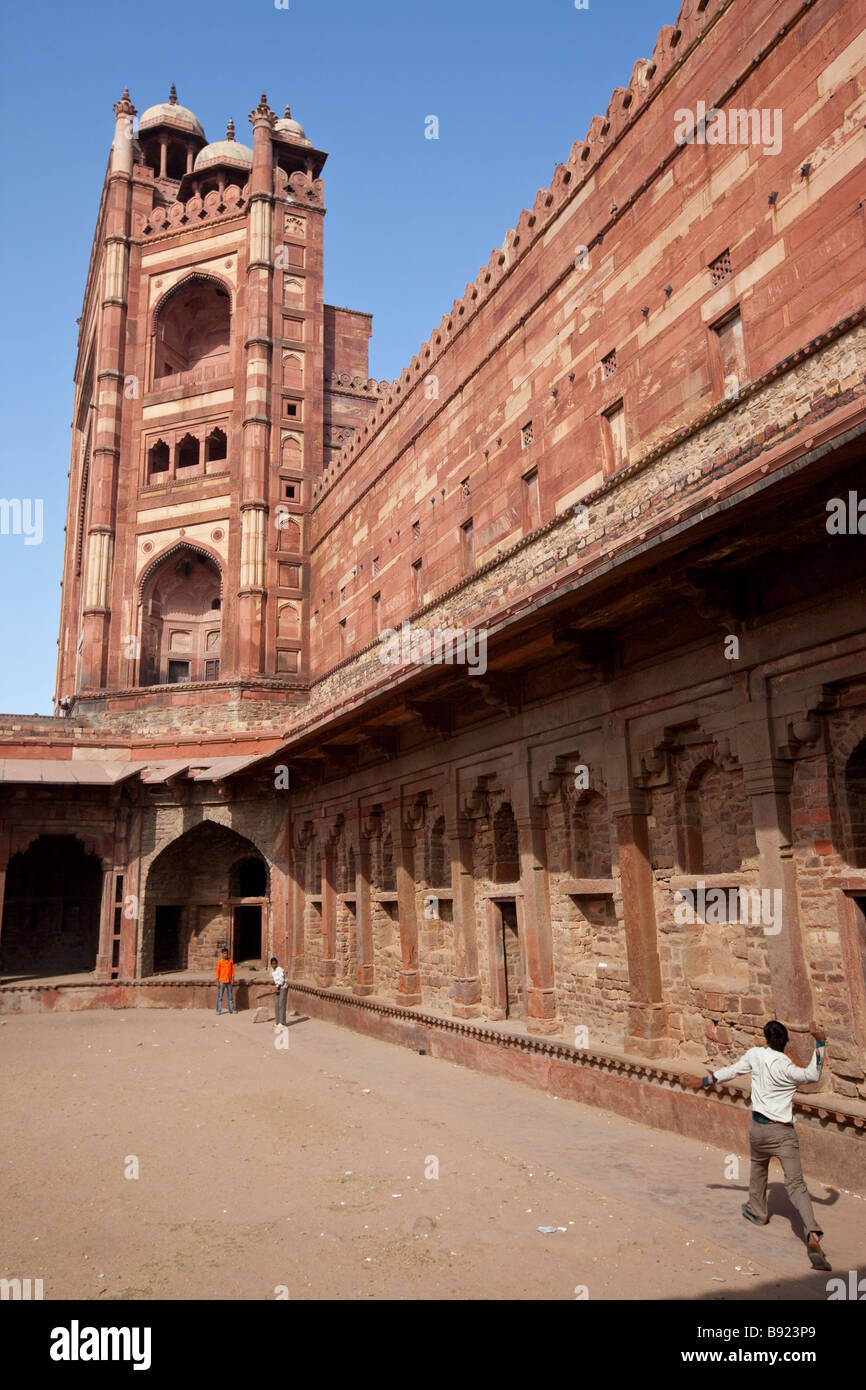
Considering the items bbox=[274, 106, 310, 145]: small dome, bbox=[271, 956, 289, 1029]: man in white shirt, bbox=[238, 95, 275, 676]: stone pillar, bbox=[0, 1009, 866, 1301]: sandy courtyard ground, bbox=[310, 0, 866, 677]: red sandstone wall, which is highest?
bbox=[274, 106, 310, 145]: small dome

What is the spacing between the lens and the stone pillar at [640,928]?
8.98 meters

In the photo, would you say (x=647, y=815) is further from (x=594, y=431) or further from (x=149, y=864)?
(x=149, y=864)

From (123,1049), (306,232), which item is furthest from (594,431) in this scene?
(306,232)

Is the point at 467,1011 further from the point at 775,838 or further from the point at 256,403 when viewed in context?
the point at 256,403

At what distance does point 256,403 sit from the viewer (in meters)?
26.2

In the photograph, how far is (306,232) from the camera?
92.7 feet

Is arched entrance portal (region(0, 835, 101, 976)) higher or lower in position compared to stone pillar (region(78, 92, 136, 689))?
lower

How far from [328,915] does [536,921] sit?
8.52 m

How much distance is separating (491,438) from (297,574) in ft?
38.4

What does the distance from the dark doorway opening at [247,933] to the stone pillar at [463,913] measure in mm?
11502

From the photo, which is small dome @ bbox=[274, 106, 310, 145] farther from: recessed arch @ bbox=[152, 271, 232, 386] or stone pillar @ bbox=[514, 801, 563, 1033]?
stone pillar @ bbox=[514, 801, 563, 1033]

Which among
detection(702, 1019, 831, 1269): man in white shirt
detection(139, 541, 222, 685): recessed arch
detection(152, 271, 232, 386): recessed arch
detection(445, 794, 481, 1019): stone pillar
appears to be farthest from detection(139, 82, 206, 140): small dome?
detection(702, 1019, 831, 1269): man in white shirt

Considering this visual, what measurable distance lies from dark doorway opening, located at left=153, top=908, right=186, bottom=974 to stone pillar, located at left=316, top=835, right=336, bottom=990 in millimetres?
5531

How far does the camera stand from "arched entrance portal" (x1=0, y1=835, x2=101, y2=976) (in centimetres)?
2453
